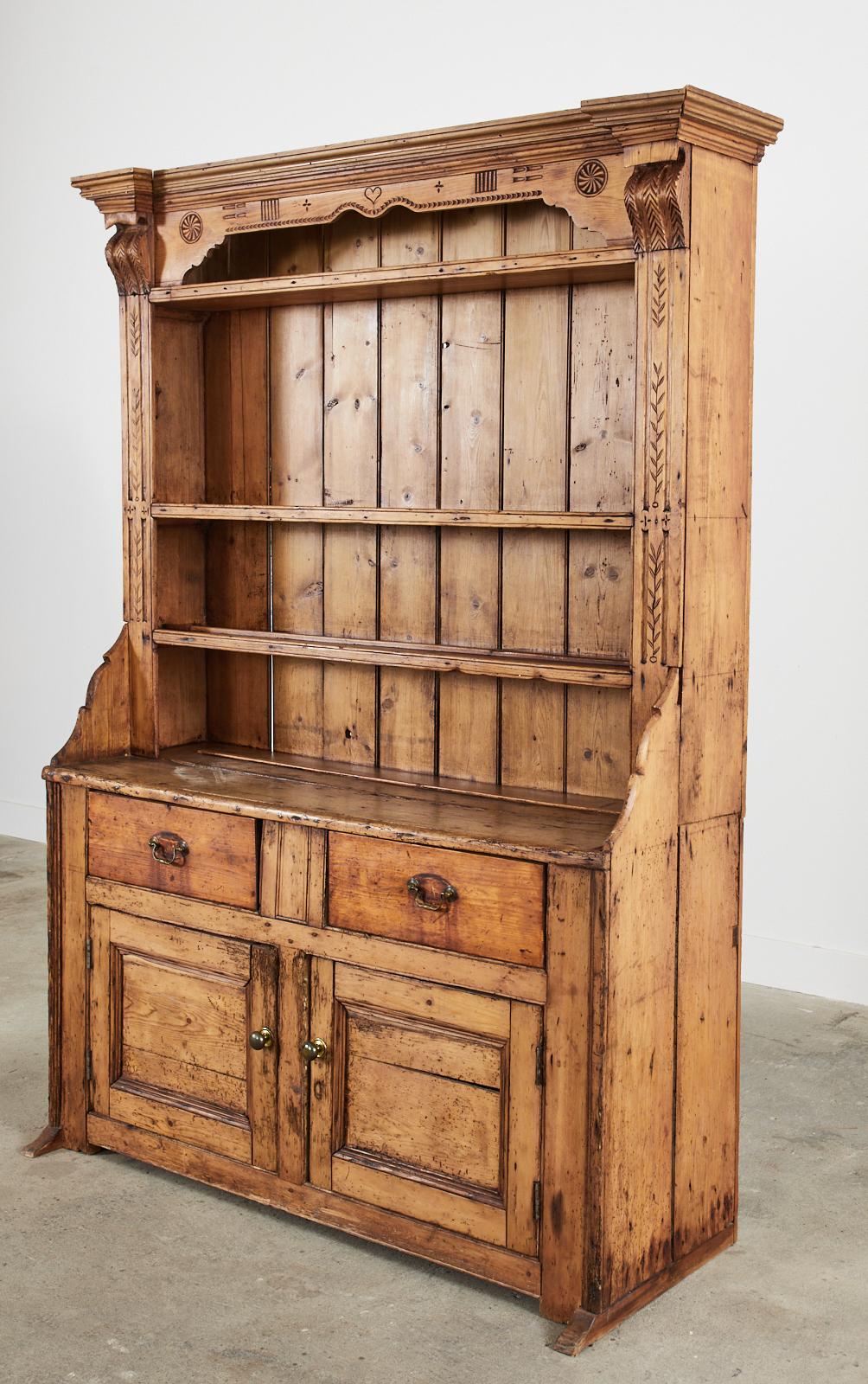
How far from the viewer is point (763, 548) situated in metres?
4.64

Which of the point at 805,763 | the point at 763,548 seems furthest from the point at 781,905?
the point at 763,548

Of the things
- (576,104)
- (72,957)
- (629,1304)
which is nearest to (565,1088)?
(629,1304)

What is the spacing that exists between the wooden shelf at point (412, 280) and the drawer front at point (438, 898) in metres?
1.18

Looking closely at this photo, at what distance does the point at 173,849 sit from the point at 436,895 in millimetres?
705

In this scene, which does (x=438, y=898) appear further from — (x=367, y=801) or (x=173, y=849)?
(x=173, y=849)

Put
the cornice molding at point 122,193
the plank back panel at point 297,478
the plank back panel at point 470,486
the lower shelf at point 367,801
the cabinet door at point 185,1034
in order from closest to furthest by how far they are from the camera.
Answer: the lower shelf at point 367,801 → the cabinet door at point 185,1034 → the plank back panel at point 470,486 → the cornice molding at point 122,193 → the plank back panel at point 297,478

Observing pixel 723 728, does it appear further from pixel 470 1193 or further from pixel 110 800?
pixel 110 800

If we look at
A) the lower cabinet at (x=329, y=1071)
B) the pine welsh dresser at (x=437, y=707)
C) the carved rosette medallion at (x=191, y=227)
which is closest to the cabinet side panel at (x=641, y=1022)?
the pine welsh dresser at (x=437, y=707)

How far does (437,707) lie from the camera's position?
3.52 metres

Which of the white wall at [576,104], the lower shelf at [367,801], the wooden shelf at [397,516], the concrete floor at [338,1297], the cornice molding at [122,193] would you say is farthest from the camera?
the white wall at [576,104]

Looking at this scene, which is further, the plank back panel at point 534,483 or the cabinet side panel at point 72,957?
the cabinet side panel at point 72,957

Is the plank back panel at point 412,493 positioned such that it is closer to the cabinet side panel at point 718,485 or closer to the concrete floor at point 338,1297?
the cabinet side panel at point 718,485

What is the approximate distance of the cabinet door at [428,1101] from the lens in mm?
2803

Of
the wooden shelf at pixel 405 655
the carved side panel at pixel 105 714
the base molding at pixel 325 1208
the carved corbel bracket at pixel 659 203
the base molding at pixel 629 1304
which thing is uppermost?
the carved corbel bracket at pixel 659 203
